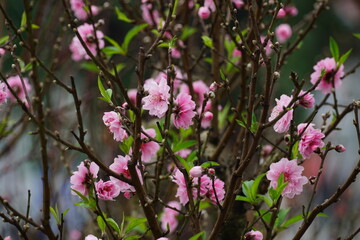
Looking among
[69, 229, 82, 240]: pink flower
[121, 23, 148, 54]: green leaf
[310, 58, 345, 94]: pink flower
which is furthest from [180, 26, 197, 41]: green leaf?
[69, 229, 82, 240]: pink flower

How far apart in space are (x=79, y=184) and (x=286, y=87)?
7091 mm

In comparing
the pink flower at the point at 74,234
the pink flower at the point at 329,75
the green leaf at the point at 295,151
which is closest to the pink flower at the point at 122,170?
the green leaf at the point at 295,151

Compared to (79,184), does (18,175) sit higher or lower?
higher

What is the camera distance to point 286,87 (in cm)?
823

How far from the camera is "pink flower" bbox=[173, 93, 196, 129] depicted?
1.41 metres

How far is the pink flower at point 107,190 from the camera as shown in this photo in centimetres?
144

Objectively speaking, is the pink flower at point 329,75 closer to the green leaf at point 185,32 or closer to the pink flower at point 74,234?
the green leaf at point 185,32

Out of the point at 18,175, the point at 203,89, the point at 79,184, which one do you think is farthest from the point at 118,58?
the point at 79,184

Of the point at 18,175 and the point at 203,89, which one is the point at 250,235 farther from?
the point at 18,175

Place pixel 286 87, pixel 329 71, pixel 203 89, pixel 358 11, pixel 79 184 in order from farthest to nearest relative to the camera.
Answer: pixel 358 11 → pixel 286 87 → pixel 203 89 → pixel 329 71 → pixel 79 184

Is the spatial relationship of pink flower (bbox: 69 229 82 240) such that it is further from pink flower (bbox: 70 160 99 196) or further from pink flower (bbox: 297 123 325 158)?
pink flower (bbox: 297 123 325 158)

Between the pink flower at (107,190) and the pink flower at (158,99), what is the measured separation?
0.24 m

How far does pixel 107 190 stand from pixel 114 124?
20 centimetres

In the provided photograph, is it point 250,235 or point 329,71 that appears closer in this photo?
point 250,235
